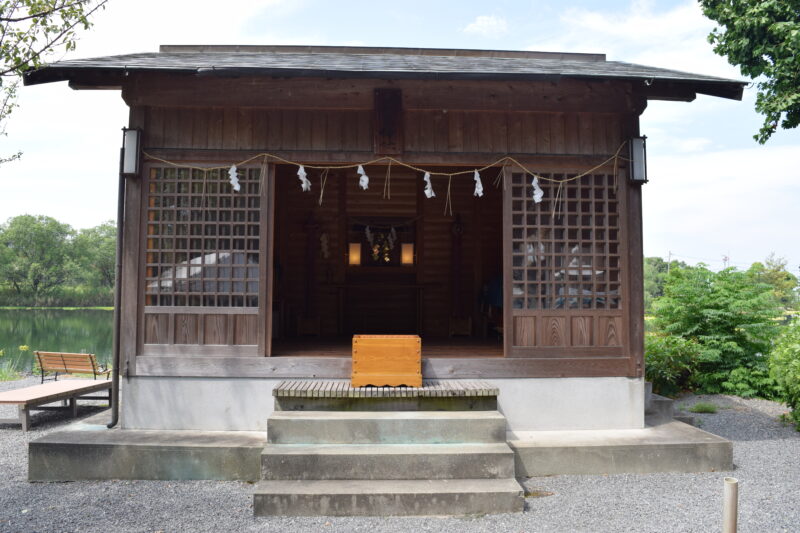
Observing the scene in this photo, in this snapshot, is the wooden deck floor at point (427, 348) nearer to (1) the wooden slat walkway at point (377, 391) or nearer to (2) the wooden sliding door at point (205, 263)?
(2) the wooden sliding door at point (205, 263)

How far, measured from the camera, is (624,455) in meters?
4.81

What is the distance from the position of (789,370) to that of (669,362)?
2.09 metres

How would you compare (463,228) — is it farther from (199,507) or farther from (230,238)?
(199,507)

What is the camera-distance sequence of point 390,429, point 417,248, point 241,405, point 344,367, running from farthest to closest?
1. point 417,248
2. point 344,367
3. point 241,405
4. point 390,429

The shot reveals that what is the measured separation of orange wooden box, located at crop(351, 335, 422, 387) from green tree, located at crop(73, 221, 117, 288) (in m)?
45.9

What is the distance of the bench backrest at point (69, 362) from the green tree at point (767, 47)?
39.6 ft

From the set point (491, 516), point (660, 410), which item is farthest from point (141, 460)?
point (660, 410)

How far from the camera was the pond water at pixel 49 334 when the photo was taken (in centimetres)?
1783

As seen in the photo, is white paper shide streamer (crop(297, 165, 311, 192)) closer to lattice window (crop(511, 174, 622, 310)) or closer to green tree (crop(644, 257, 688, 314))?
lattice window (crop(511, 174, 622, 310))

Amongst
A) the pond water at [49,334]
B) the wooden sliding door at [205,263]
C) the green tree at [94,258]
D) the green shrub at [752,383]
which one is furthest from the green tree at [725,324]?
the green tree at [94,258]

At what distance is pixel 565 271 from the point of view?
17.9ft

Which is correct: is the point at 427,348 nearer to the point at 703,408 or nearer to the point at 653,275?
the point at 703,408

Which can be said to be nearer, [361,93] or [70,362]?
[361,93]

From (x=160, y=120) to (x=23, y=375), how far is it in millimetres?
10555
